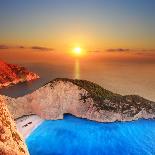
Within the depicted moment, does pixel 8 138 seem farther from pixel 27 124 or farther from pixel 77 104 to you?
pixel 77 104

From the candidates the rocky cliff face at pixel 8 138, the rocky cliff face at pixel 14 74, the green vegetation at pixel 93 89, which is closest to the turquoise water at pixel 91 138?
the green vegetation at pixel 93 89

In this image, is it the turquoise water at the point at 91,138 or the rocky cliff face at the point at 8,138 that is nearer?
the rocky cliff face at the point at 8,138

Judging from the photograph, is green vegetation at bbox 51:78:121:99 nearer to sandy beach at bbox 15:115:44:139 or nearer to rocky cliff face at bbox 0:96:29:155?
sandy beach at bbox 15:115:44:139

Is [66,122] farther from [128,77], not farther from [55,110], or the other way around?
[128,77]

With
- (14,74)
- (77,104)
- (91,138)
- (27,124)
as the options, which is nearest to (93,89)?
(77,104)

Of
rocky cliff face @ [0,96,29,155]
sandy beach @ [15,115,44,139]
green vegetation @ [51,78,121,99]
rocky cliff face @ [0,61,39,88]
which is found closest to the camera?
rocky cliff face @ [0,96,29,155]

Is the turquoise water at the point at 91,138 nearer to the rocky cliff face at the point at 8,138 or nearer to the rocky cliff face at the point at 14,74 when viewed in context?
the rocky cliff face at the point at 8,138

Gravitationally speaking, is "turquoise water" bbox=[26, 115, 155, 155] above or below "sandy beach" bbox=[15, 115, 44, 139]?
below

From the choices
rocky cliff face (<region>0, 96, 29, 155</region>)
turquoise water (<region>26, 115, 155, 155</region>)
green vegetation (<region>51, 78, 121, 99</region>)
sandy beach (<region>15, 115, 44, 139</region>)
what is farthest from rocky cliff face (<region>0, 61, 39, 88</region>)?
rocky cliff face (<region>0, 96, 29, 155</region>)
